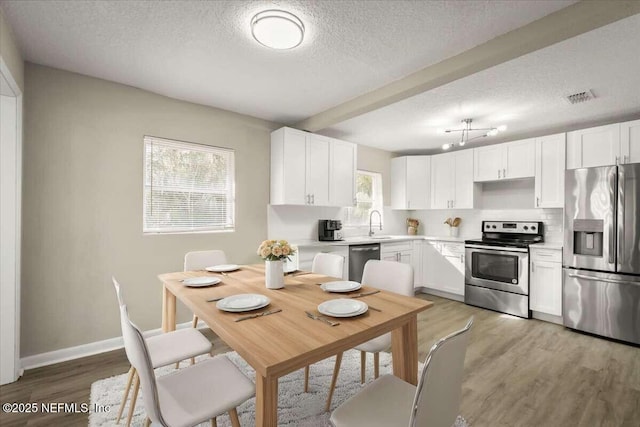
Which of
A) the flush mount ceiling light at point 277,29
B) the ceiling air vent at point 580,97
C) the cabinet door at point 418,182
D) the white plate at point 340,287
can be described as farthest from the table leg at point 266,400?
the cabinet door at point 418,182

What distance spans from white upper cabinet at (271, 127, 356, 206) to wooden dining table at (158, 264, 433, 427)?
1820mm

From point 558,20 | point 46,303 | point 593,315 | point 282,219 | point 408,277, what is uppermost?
point 558,20

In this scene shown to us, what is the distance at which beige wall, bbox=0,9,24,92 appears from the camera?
6.10 ft

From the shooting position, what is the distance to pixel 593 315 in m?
3.25

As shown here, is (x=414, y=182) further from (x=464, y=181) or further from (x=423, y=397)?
(x=423, y=397)

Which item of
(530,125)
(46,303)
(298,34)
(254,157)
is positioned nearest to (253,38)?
(298,34)

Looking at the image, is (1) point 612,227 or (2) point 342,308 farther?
(1) point 612,227

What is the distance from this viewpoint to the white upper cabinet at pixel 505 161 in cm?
406

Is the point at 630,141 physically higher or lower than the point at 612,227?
higher

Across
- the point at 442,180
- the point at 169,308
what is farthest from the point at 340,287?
the point at 442,180

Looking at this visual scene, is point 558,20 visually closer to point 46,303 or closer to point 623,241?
point 623,241

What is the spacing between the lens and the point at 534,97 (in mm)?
3033

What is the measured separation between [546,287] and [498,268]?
Answer: 0.55 m

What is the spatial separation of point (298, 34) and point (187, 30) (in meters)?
0.76
